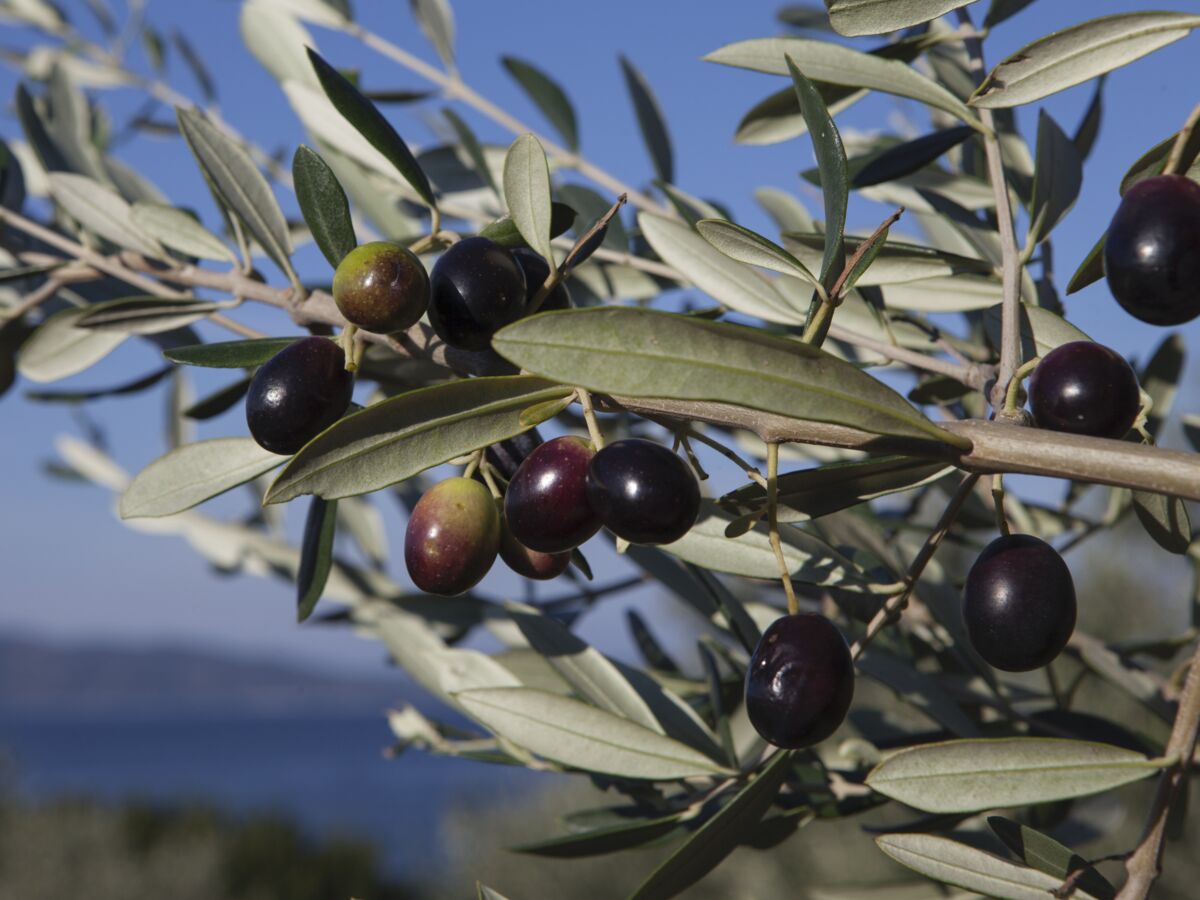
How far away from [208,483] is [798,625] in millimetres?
463

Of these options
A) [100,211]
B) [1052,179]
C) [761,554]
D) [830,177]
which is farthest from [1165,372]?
[100,211]

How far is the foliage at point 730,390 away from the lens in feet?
1.63

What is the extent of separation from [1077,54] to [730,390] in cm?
43

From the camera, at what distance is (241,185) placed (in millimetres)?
877

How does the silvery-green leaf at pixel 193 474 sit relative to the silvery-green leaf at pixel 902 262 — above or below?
below

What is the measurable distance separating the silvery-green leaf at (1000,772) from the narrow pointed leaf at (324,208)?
44cm

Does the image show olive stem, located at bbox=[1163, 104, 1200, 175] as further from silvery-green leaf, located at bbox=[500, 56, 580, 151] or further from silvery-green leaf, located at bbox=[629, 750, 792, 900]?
silvery-green leaf, located at bbox=[500, 56, 580, 151]

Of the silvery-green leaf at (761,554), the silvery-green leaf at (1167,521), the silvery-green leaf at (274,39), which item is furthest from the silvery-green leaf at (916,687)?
the silvery-green leaf at (274,39)

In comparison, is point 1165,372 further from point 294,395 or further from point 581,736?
point 294,395

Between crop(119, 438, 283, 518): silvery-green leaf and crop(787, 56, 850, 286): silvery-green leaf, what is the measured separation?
419 mm

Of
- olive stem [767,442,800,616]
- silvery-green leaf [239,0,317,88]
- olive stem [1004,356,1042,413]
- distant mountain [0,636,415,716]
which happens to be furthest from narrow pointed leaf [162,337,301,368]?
distant mountain [0,636,415,716]

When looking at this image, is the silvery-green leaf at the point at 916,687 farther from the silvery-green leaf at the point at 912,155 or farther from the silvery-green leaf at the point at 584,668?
the silvery-green leaf at the point at 912,155

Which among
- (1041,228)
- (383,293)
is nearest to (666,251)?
(1041,228)

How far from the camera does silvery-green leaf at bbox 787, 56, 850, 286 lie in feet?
1.75
